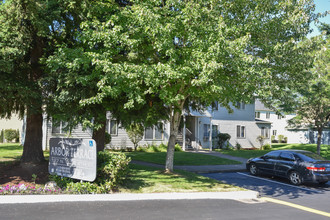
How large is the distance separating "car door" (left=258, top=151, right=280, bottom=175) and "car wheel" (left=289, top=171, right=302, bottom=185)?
3.33ft

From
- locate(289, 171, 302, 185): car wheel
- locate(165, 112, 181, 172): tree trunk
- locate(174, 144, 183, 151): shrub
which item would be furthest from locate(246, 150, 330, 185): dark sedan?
locate(174, 144, 183, 151): shrub

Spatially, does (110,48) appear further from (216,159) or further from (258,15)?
(216,159)

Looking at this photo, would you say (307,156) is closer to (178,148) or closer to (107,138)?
(178,148)

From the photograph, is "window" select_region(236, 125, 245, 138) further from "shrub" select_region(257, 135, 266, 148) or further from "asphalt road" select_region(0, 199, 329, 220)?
"asphalt road" select_region(0, 199, 329, 220)

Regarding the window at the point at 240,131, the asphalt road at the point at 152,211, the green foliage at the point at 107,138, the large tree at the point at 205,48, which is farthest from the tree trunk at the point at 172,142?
the window at the point at 240,131

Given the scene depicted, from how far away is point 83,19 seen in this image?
11.0 m

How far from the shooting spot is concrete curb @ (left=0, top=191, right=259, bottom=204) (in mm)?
7949

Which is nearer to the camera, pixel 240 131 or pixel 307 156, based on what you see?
pixel 307 156

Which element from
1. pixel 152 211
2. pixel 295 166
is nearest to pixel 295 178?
pixel 295 166

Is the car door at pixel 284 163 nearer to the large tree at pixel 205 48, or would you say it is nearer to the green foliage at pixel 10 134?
the large tree at pixel 205 48

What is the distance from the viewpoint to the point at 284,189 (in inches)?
452

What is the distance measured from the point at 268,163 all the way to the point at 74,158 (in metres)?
9.14

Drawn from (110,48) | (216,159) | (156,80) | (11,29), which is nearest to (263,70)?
(156,80)

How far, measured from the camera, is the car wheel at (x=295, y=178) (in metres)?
12.2
